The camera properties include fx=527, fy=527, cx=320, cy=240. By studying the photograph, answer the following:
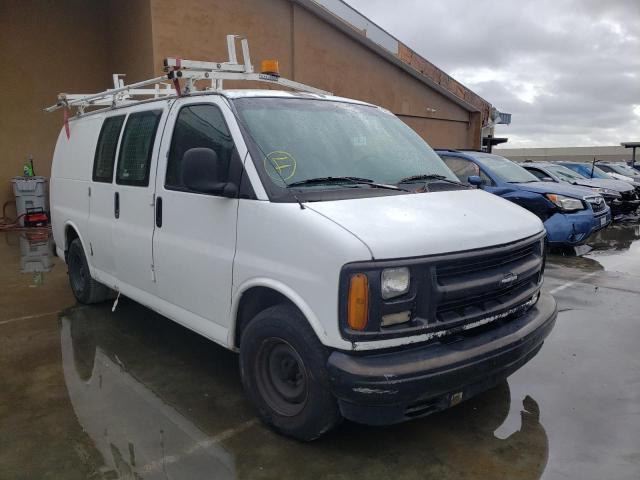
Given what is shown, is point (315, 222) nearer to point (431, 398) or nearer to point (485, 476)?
point (431, 398)

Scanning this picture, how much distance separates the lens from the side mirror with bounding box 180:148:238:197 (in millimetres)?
3146

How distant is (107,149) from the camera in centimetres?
488

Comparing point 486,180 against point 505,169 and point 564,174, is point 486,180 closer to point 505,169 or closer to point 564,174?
point 505,169

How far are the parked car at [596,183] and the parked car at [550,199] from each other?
7.44 feet

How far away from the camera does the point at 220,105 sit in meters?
3.55

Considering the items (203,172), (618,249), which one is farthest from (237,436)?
(618,249)

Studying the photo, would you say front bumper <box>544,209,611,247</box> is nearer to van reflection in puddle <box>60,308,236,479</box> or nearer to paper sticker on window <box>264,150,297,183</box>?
paper sticker on window <box>264,150,297,183</box>

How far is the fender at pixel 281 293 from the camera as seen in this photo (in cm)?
273

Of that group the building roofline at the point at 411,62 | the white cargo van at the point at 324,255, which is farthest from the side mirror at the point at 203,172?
the building roofline at the point at 411,62

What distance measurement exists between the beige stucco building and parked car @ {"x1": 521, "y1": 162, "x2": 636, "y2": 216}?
5.66 metres

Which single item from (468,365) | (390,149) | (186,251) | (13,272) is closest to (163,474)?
(186,251)

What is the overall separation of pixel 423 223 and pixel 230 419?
1.77 m

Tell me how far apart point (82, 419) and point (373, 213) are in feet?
7.57

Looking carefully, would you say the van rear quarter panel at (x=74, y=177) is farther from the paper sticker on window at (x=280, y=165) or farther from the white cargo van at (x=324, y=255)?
the paper sticker on window at (x=280, y=165)
